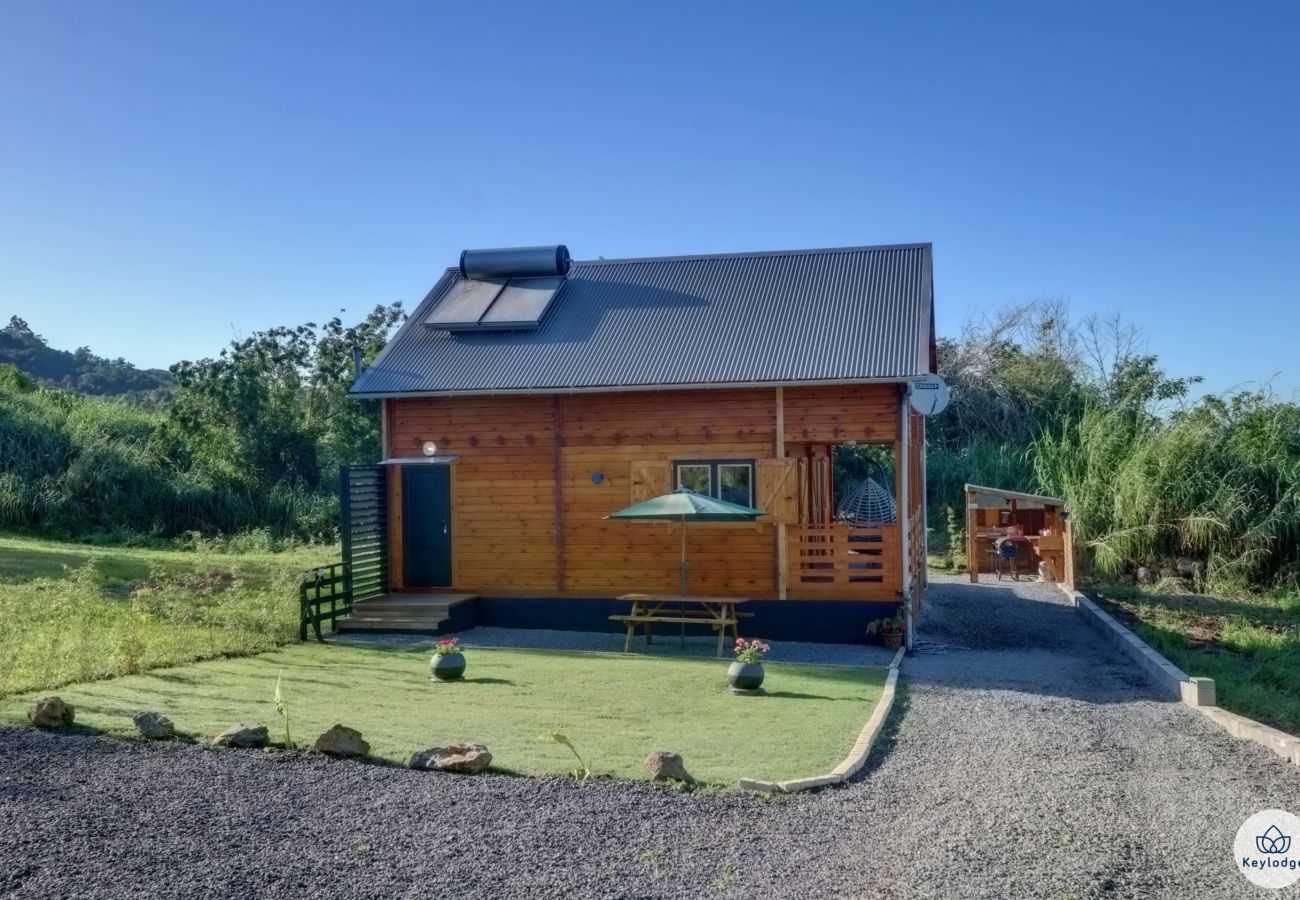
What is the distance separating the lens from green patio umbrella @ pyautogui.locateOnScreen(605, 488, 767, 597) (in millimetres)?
12797

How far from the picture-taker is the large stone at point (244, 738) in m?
7.86

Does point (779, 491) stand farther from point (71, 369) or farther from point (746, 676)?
point (71, 369)

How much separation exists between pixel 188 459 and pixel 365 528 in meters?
14.6

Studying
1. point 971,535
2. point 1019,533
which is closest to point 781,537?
point 971,535

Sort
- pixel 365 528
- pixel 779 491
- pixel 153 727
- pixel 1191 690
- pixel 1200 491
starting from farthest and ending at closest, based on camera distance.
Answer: pixel 1200 491, pixel 365 528, pixel 779 491, pixel 1191 690, pixel 153 727

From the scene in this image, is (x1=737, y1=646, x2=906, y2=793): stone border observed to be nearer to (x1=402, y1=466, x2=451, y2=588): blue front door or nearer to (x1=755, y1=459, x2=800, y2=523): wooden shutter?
(x1=755, y1=459, x2=800, y2=523): wooden shutter

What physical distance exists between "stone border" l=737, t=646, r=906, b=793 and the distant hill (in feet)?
169

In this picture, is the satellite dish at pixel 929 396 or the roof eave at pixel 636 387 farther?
the satellite dish at pixel 929 396

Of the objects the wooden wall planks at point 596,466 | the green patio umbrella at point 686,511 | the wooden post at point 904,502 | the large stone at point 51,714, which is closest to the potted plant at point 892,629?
the wooden post at point 904,502

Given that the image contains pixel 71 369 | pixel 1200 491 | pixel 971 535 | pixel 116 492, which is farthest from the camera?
pixel 71 369

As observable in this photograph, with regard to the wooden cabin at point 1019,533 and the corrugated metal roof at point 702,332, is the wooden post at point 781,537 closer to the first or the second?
the corrugated metal roof at point 702,332

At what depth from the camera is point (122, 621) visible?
12.2 m

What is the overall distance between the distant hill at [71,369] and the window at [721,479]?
4589 centimetres

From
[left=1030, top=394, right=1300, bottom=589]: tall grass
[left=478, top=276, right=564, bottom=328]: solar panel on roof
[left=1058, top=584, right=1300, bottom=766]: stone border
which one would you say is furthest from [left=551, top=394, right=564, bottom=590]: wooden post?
[left=1030, top=394, right=1300, bottom=589]: tall grass
